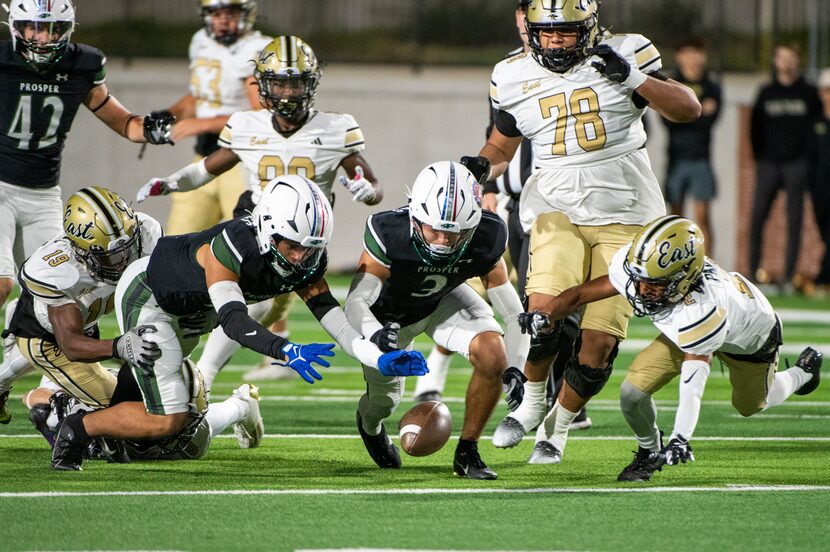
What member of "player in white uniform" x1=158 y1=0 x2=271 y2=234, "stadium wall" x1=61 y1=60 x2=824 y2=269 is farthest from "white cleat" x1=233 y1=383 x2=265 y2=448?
"stadium wall" x1=61 y1=60 x2=824 y2=269

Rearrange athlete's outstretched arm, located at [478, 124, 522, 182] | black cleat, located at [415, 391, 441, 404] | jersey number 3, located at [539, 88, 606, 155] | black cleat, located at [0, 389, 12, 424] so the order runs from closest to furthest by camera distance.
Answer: jersey number 3, located at [539, 88, 606, 155] → athlete's outstretched arm, located at [478, 124, 522, 182] → black cleat, located at [0, 389, 12, 424] → black cleat, located at [415, 391, 441, 404]

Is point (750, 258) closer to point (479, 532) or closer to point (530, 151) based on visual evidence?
point (530, 151)

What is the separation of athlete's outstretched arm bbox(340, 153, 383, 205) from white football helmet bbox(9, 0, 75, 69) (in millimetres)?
1567

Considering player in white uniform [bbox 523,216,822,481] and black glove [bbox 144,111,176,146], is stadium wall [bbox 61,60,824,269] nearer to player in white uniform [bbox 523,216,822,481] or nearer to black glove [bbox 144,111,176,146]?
black glove [bbox 144,111,176,146]

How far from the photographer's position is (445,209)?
211 inches

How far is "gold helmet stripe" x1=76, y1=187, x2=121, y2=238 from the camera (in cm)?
601

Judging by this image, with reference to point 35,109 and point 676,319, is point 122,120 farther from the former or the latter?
point 676,319

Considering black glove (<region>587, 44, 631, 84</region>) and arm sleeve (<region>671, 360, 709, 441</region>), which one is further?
black glove (<region>587, 44, 631, 84</region>)

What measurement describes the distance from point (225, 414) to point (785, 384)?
2.43m

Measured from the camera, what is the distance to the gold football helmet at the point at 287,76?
7.22 meters

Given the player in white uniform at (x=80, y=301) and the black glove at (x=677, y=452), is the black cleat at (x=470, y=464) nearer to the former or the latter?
the black glove at (x=677, y=452)

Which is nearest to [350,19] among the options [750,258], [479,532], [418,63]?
[418,63]

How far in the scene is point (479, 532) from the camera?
14.5 ft

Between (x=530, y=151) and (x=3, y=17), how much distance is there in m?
9.68
